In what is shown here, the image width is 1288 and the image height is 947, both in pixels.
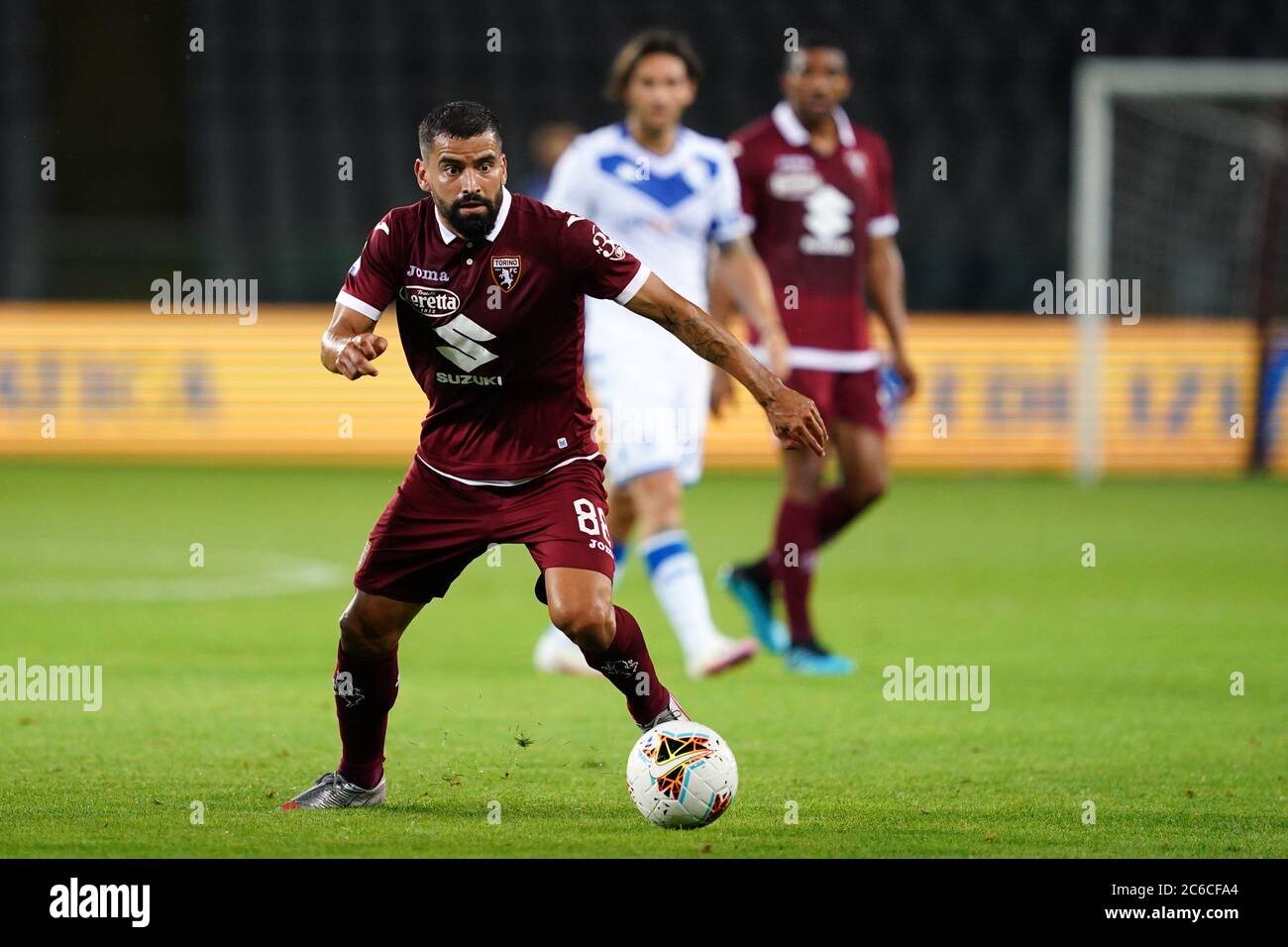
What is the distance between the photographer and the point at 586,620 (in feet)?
17.6

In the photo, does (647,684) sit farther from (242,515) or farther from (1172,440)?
(1172,440)

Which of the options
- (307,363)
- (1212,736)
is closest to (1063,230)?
(307,363)

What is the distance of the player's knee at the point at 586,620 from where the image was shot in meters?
5.35

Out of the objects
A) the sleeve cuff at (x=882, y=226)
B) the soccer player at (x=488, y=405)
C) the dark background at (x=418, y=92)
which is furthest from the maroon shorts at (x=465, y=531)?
the dark background at (x=418, y=92)

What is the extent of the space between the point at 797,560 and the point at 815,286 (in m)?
1.22

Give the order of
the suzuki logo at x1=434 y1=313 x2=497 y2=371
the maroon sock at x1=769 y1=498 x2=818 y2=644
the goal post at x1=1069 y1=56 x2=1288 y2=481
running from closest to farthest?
the suzuki logo at x1=434 y1=313 x2=497 y2=371
the maroon sock at x1=769 y1=498 x2=818 y2=644
the goal post at x1=1069 y1=56 x2=1288 y2=481

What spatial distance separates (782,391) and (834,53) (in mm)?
3896

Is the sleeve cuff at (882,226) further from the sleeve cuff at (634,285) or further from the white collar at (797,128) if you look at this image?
the sleeve cuff at (634,285)

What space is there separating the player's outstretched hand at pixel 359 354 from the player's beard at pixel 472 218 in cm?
51

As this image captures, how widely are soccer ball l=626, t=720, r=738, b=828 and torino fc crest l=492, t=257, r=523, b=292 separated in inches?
50.3

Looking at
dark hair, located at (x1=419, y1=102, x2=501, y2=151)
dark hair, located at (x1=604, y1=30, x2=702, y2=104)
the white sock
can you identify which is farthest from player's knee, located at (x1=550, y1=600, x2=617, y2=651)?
dark hair, located at (x1=604, y1=30, x2=702, y2=104)

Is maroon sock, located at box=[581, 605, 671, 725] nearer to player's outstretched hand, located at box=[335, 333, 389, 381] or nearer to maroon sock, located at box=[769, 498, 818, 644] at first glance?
player's outstretched hand, located at box=[335, 333, 389, 381]

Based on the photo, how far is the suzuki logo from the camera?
5438mm
